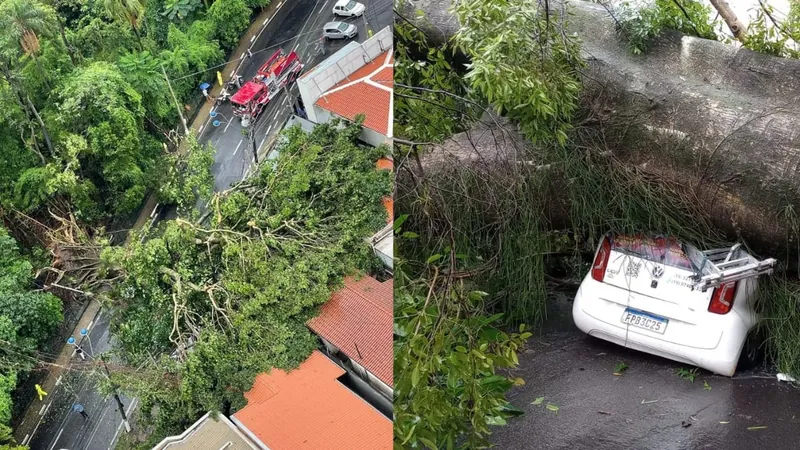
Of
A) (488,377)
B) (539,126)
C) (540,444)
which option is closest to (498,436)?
(540,444)

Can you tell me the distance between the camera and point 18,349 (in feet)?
7.03

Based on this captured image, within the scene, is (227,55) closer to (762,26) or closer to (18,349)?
(18,349)

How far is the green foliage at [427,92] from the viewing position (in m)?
2.24

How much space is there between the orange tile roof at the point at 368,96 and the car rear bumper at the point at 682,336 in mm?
1433

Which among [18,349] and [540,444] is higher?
[18,349]

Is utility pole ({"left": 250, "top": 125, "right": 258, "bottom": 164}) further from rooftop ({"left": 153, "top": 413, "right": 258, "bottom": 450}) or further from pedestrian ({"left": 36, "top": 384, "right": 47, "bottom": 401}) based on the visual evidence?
pedestrian ({"left": 36, "top": 384, "right": 47, "bottom": 401})

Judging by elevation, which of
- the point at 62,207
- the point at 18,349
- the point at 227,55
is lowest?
the point at 18,349

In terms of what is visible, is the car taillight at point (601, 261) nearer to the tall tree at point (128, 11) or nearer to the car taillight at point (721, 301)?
the car taillight at point (721, 301)

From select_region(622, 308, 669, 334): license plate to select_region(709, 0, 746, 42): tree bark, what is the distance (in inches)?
44.2

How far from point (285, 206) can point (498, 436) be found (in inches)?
43.8

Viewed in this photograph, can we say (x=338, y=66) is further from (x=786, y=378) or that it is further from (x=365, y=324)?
(x=786, y=378)

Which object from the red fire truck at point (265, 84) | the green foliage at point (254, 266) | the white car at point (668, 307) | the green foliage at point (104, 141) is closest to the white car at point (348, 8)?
the red fire truck at point (265, 84)

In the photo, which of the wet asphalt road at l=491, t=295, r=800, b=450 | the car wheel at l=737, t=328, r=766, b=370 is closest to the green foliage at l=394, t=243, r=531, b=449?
the wet asphalt road at l=491, t=295, r=800, b=450

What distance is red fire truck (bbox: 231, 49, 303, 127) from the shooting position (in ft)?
5.05
